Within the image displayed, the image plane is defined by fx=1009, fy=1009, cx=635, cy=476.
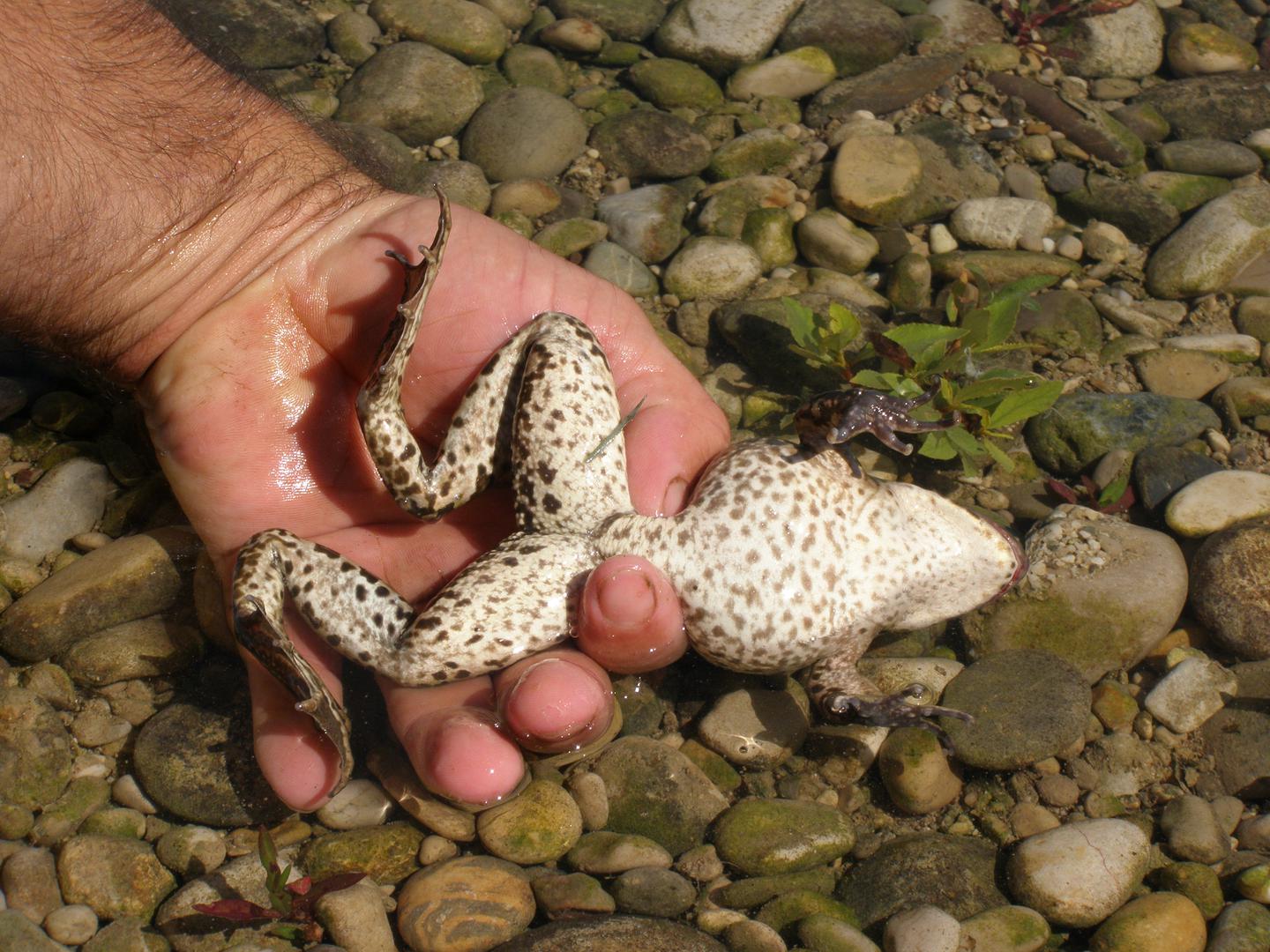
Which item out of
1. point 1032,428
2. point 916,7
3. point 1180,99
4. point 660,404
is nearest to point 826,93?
point 916,7

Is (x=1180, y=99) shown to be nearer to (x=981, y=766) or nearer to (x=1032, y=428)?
(x=1032, y=428)

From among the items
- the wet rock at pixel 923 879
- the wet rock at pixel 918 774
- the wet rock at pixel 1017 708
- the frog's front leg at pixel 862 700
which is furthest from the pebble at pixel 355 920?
the wet rock at pixel 1017 708

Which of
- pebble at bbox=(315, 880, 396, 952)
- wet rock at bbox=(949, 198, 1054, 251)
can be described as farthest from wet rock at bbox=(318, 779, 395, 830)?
wet rock at bbox=(949, 198, 1054, 251)

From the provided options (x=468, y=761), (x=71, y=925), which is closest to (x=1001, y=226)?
(x=468, y=761)

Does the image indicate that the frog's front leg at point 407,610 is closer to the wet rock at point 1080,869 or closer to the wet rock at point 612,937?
the wet rock at point 612,937

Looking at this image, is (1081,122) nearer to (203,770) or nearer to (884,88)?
(884,88)

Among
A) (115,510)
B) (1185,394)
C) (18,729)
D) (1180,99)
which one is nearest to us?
(18,729)
